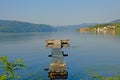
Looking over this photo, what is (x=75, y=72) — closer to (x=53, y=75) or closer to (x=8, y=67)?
(x=53, y=75)

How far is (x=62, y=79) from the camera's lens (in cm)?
5291

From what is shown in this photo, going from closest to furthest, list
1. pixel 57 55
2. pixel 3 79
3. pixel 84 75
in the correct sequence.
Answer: pixel 3 79 → pixel 84 75 → pixel 57 55

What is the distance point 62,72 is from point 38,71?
35.2ft

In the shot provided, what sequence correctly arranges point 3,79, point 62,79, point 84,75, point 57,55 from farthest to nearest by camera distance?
point 57,55
point 84,75
point 62,79
point 3,79

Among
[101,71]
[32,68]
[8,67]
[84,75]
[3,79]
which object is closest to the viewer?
[3,79]

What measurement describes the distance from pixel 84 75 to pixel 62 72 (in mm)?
6428

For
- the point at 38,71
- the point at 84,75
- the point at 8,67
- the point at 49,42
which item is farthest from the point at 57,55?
the point at 8,67

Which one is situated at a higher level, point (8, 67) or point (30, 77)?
point (8, 67)

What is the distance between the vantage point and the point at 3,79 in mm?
13688

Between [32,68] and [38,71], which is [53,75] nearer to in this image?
[38,71]

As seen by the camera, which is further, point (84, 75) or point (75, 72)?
point (75, 72)

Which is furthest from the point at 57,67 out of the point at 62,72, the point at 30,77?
the point at 30,77

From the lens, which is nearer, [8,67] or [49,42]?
[8,67]

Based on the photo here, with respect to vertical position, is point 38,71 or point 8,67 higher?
point 8,67
